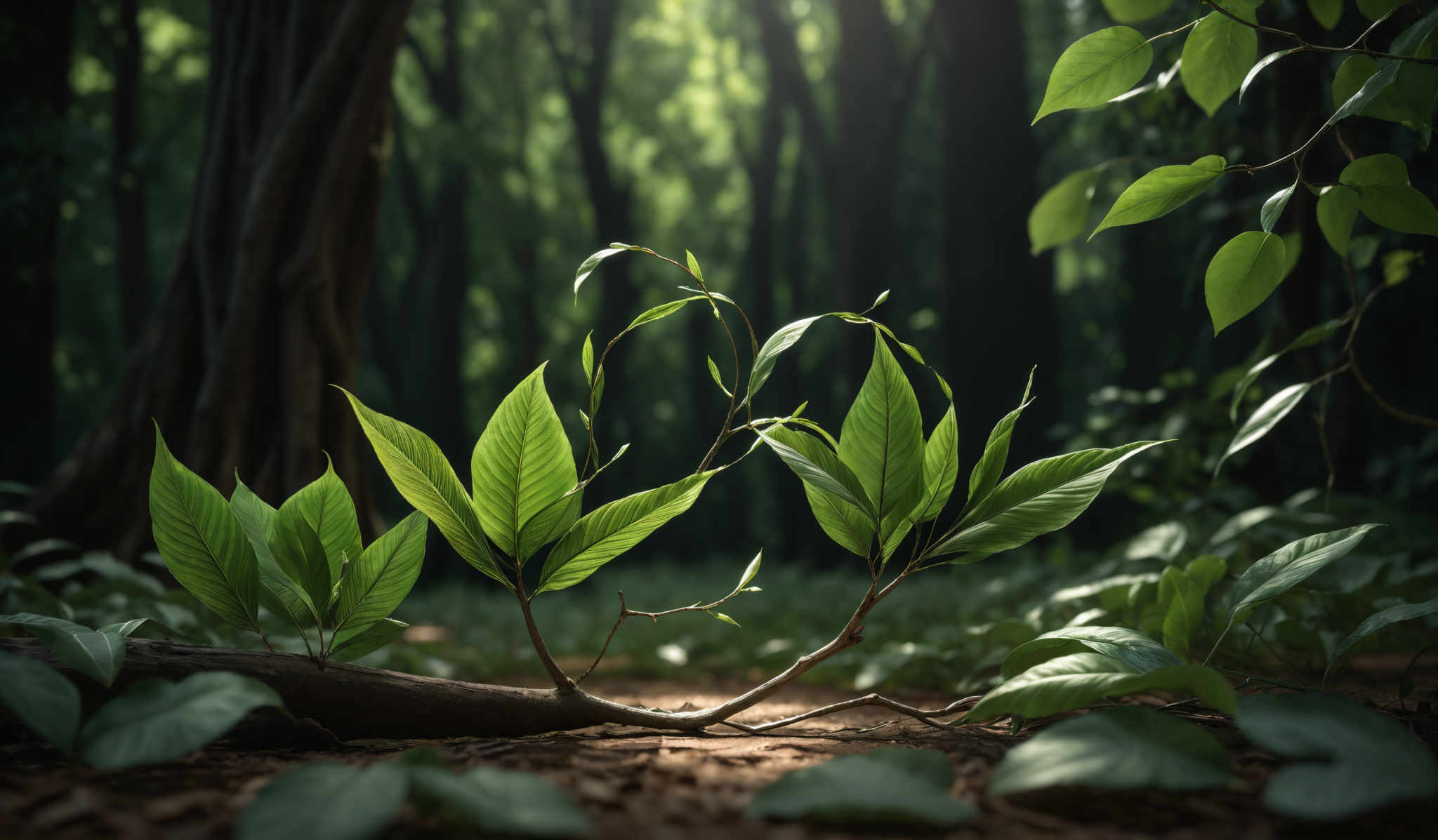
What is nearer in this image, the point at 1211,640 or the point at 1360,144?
the point at 1211,640

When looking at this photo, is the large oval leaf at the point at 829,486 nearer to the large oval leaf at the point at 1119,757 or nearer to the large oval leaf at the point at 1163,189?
the large oval leaf at the point at 1119,757

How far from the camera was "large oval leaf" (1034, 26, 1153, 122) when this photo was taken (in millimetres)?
1301

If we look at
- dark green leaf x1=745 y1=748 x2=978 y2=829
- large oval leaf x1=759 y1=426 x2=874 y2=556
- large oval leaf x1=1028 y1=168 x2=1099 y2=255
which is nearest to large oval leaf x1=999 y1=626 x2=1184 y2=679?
large oval leaf x1=759 y1=426 x2=874 y2=556

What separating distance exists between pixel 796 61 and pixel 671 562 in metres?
12.1

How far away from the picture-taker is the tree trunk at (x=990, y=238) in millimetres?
6121

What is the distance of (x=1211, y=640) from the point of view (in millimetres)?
2148

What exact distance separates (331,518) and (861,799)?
3.03 feet

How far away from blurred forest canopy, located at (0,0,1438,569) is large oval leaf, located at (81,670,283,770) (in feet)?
6.18

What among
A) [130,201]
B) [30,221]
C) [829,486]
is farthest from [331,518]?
[130,201]

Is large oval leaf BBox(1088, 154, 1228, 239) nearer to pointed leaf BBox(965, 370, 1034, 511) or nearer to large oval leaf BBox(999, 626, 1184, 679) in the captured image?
A: pointed leaf BBox(965, 370, 1034, 511)

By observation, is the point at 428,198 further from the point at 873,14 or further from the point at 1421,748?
the point at 1421,748

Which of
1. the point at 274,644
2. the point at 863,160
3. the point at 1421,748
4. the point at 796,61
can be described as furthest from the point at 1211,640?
the point at 796,61

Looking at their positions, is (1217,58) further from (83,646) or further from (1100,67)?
(83,646)

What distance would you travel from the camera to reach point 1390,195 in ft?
4.10
